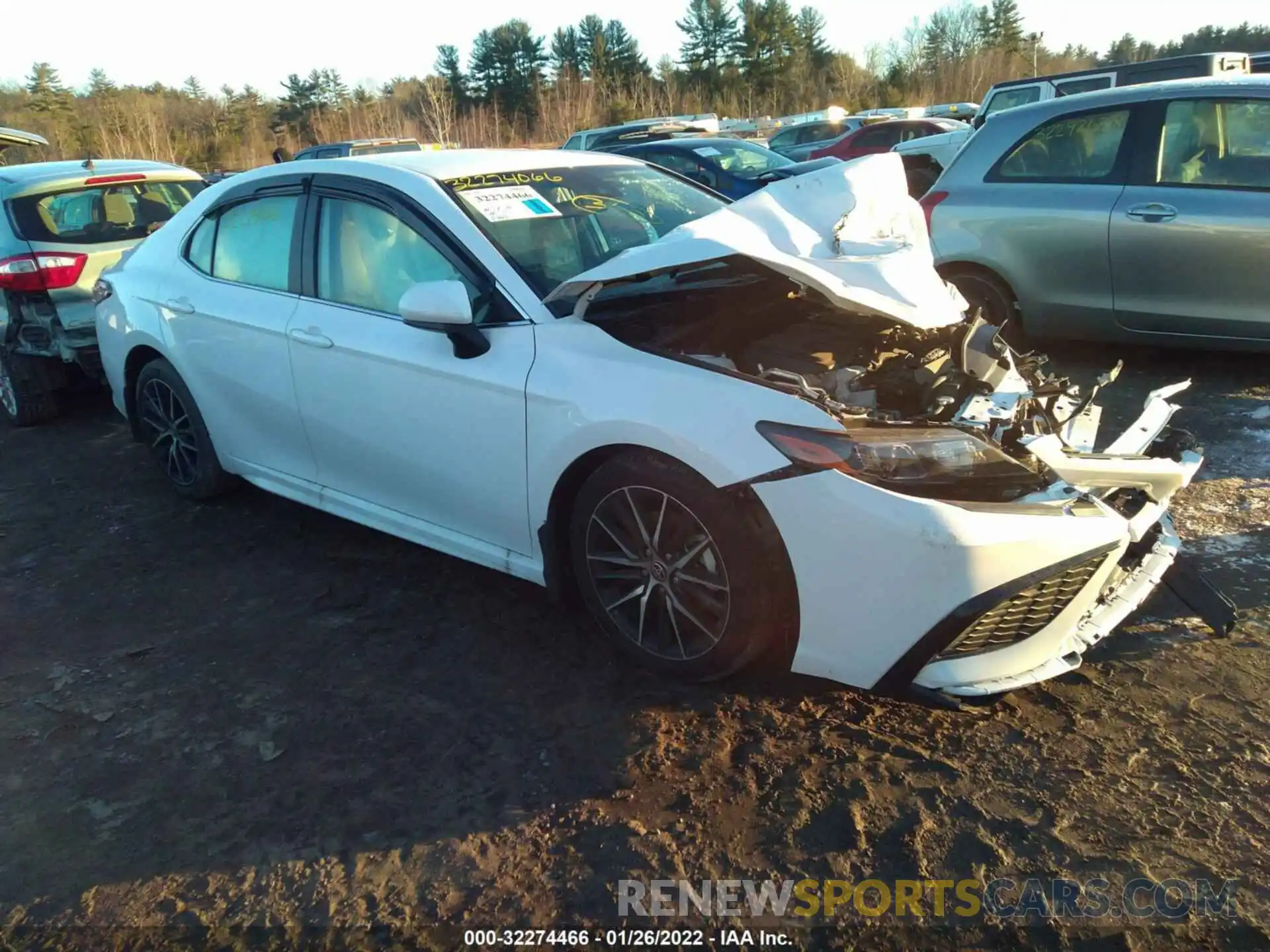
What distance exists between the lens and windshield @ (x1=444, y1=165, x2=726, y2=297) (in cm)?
358

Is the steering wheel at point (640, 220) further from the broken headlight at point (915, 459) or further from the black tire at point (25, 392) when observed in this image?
the black tire at point (25, 392)

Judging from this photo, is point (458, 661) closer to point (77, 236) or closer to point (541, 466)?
point (541, 466)

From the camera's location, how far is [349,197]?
3.91 meters

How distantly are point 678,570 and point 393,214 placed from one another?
1811mm

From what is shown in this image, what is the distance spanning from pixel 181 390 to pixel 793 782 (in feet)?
11.6

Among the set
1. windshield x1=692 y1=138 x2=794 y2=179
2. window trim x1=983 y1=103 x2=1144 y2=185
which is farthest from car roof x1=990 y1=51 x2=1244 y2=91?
window trim x1=983 y1=103 x2=1144 y2=185

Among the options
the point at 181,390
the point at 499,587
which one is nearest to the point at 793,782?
the point at 499,587

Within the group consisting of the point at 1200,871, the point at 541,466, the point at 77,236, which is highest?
the point at 77,236

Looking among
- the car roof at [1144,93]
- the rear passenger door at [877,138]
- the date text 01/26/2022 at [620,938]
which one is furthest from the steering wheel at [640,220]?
the rear passenger door at [877,138]

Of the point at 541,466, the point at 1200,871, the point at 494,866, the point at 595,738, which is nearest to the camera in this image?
the point at 1200,871

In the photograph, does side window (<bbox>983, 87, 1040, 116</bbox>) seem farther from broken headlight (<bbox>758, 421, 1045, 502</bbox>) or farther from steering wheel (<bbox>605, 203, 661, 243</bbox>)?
broken headlight (<bbox>758, 421, 1045, 502</bbox>)

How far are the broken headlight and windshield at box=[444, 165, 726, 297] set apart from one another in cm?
119

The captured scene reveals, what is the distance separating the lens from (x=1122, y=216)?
570cm

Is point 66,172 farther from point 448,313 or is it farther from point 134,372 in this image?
point 448,313
